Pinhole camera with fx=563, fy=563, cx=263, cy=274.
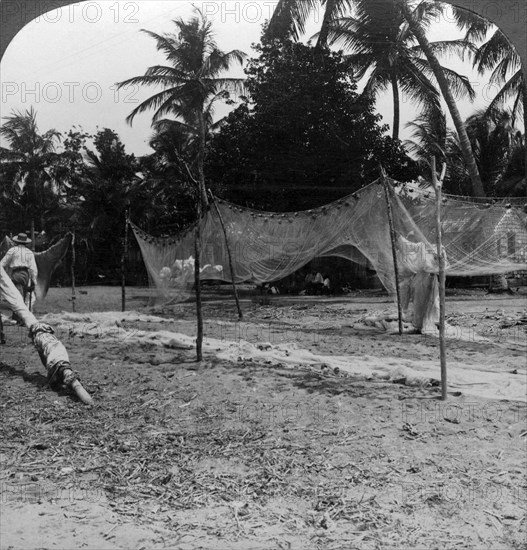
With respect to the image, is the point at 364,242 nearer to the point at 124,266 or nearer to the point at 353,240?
the point at 353,240

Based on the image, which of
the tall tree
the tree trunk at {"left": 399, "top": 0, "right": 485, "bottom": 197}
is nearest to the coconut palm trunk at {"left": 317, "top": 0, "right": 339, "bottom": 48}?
the tall tree

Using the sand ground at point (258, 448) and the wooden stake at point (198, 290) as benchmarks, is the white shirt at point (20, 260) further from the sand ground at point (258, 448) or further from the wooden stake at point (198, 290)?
the wooden stake at point (198, 290)

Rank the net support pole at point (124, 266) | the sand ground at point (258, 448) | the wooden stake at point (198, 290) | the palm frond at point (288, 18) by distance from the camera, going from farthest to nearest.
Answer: the net support pole at point (124, 266) < the wooden stake at point (198, 290) < the palm frond at point (288, 18) < the sand ground at point (258, 448)

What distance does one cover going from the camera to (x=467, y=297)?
3.88 metres

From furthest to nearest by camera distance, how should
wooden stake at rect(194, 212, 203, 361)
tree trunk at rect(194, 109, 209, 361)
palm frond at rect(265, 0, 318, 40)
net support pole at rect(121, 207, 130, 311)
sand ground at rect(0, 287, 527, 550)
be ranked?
net support pole at rect(121, 207, 130, 311) < wooden stake at rect(194, 212, 203, 361) < tree trunk at rect(194, 109, 209, 361) < palm frond at rect(265, 0, 318, 40) < sand ground at rect(0, 287, 527, 550)

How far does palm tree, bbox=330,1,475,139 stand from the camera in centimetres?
310

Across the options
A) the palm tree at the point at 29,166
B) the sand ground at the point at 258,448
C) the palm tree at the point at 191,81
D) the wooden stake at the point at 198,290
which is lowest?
the sand ground at the point at 258,448

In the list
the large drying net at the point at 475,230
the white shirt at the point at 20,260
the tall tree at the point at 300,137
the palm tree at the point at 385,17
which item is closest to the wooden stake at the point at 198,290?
the tall tree at the point at 300,137

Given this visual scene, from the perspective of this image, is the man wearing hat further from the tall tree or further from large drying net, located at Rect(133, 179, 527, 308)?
the tall tree

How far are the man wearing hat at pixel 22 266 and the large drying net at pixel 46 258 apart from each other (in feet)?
0.11

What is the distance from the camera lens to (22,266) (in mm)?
3293

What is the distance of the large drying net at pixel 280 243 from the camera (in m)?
3.78

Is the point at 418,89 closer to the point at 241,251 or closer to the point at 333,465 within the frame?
the point at 241,251

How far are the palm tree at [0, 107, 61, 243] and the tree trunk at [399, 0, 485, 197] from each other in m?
2.09
